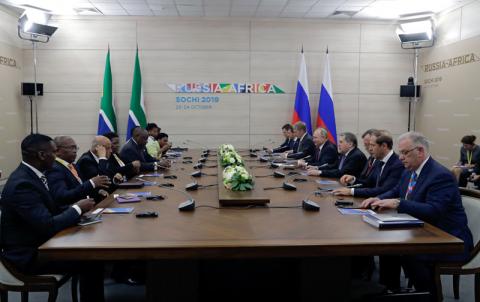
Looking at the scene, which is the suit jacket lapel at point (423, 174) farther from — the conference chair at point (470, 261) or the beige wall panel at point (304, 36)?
the beige wall panel at point (304, 36)

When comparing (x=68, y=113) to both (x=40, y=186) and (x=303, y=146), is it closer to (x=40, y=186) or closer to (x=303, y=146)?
(x=303, y=146)

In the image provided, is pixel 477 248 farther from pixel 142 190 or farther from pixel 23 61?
pixel 23 61

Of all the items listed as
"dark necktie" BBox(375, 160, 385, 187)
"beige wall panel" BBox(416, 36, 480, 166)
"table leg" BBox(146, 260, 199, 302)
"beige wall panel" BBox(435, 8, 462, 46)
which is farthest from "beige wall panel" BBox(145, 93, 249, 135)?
"table leg" BBox(146, 260, 199, 302)

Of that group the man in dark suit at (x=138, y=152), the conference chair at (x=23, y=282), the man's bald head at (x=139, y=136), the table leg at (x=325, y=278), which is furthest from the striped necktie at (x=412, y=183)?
the man's bald head at (x=139, y=136)

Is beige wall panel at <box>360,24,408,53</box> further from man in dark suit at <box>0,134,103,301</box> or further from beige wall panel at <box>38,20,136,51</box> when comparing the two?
man in dark suit at <box>0,134,103,301</box>

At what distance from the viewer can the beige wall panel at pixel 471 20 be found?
7.49 metres

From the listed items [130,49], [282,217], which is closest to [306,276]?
[282,217]

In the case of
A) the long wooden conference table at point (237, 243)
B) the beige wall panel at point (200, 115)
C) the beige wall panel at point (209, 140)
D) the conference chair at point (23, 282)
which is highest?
the beige wall panel at point (200, 115)

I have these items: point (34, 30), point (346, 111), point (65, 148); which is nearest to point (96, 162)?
point (65, 148)

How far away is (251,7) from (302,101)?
2.40 meters

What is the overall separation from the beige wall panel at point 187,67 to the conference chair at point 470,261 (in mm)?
7137

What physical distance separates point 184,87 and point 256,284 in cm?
703

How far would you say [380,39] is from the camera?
9672 millimetres

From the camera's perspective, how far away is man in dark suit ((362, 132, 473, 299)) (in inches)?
104
